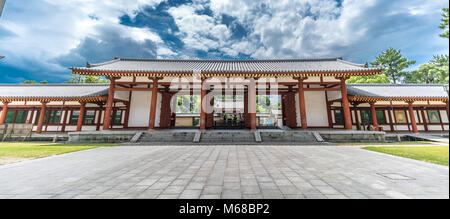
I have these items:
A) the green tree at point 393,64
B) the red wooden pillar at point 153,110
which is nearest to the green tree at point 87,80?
the red wooden pillar at point 153,110

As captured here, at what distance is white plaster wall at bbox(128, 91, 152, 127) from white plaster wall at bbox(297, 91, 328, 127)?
12.8 meters

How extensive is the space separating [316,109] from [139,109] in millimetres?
14127

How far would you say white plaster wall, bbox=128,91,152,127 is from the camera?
12.8 meters

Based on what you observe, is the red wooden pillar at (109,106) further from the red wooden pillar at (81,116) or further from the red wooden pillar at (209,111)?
the red wooden pillar at (209,111)

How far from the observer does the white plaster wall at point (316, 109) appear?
500 inches

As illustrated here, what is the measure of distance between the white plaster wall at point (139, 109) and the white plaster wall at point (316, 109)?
12.8 m

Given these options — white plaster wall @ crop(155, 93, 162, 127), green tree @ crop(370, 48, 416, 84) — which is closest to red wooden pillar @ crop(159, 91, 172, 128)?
white plaster wall @ crop(155, 93, 162, 127)

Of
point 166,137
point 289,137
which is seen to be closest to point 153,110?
point 166,137

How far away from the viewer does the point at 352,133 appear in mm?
9852

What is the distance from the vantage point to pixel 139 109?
12953mm

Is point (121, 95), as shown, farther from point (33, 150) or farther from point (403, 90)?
point (403, 90)
